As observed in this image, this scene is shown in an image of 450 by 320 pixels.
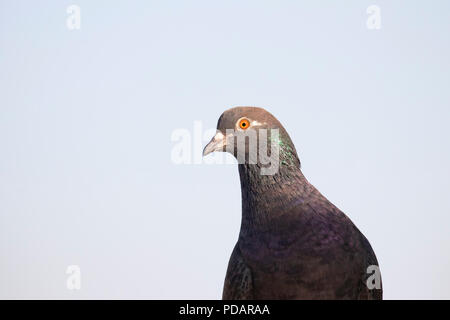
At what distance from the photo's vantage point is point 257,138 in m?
6.18

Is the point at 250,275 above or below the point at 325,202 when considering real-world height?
below

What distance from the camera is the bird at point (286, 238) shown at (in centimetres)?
546

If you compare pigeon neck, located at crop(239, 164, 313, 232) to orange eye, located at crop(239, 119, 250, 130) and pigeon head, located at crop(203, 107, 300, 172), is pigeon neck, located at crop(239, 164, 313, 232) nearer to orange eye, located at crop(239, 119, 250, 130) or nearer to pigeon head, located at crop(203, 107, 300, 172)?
pigeon head, located at crop(203, 107, 300, 172)

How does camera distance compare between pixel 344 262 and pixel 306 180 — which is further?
pixel 306 180

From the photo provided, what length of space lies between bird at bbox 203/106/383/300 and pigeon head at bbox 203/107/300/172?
0.04 feet

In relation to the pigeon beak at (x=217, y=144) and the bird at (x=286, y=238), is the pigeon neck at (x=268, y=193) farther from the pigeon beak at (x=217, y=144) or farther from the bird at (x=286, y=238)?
the pigeon beak at (x=217, y=144)

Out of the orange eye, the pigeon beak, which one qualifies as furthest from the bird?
the pigeon beak

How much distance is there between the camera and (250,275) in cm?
574

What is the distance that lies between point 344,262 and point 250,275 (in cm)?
97

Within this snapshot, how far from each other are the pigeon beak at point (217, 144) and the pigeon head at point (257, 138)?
0.04 ft

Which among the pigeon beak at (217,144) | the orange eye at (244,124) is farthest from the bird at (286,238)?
the pigeon beak at (217,144)
